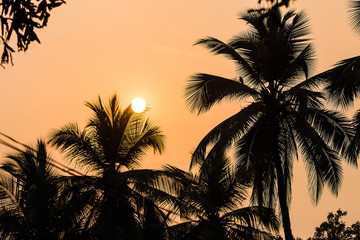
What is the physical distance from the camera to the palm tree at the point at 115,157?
1770 cm

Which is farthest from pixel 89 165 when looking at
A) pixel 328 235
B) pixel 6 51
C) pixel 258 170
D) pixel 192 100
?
pixel 328 235

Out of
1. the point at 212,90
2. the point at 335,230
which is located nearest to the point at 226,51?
the point at 212,90

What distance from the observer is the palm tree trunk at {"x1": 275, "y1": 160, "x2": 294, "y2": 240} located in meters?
18.9

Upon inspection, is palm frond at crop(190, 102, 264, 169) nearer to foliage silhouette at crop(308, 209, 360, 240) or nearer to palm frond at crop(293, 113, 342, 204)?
palm frond at crop(293, 113, 342, 204)

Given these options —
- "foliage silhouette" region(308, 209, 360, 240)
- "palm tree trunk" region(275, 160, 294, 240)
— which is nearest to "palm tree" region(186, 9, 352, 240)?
"palm tree trunk" region(275, 160, 294, 240)

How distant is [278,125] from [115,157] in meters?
5.48

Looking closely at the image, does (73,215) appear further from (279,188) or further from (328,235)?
(328,235)

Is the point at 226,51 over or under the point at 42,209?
over

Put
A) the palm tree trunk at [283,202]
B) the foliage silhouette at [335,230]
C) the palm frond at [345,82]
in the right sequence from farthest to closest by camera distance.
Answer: the foliage silhouette at [335,230]
the palm tree trunk at [283,202]
the palm frond at [345,82]

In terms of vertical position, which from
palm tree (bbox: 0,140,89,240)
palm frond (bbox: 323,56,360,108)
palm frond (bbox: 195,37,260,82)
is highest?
palm frond (bbox: 195,37,260,82)

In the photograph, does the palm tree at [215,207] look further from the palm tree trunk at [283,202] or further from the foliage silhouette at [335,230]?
the foliage silhouette at [335,230]

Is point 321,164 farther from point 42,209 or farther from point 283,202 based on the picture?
point 42,209

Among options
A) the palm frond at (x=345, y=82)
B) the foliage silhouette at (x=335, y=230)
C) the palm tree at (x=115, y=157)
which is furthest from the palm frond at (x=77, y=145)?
the foliage silhouette at (x=335, y=230)

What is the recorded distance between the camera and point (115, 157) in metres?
19.7
